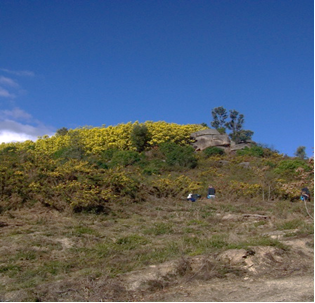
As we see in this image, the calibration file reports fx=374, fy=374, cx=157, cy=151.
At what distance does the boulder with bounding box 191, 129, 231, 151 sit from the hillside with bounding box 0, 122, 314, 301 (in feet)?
38.7

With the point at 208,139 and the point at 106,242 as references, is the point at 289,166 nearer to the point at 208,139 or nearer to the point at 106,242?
the point at 208,139

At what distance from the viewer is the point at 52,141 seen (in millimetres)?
34969

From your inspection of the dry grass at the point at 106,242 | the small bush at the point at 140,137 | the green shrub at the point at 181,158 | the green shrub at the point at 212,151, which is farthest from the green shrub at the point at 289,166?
the small bush at the point at 140,137

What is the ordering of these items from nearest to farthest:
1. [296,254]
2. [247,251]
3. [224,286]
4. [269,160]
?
[224,286] → [247,251] → [296,254] → [269,160]

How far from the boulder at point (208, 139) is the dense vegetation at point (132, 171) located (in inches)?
39.7

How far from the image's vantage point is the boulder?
34.8 metres

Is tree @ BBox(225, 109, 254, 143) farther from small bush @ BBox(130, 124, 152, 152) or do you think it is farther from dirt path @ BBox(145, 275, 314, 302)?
dirt path @ BBox(145, 275, 314, 302)

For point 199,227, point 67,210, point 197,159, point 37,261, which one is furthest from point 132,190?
point 197,159

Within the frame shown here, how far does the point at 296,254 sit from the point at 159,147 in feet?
85.0

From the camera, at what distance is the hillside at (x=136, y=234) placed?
5.79 metres

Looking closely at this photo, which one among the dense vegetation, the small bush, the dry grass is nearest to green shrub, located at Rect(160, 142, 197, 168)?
the dense vegetation

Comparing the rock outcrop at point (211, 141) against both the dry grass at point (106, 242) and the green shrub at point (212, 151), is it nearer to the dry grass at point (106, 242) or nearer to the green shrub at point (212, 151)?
the green shrub at point (212, 151)

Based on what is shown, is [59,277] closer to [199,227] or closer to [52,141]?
[199,227]

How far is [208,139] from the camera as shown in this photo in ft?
115
